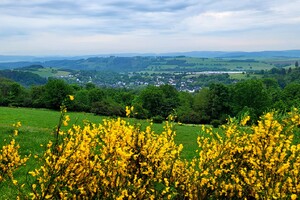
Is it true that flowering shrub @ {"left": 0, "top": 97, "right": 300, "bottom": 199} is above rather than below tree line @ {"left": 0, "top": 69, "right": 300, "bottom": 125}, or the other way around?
above

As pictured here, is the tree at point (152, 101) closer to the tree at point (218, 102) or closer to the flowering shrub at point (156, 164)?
the tree at point (218, 102)

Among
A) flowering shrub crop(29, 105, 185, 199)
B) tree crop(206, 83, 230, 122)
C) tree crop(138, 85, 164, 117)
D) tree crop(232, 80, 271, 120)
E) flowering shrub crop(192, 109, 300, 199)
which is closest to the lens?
flowering shrub crop(29, 105, 185, 199)

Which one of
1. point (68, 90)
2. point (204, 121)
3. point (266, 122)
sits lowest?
point (204, 121)

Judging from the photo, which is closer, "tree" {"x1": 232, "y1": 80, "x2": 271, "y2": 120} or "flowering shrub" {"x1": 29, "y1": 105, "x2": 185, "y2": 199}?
"flowering shrub" {"x1": 29, "y1": 105, "x2": 185, "y2": 199}

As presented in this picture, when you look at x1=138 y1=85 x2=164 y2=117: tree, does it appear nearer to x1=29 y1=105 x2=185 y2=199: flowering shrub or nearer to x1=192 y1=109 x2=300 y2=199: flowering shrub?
x1=192 y1=109 x2=300 y2=199: flowering shrub

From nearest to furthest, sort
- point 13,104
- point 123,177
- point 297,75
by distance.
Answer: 1. point 123,177
2. point 13,104
3. point 297,75

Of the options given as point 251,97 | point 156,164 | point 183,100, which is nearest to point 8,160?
point 156,164

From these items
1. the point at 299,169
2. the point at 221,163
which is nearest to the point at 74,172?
the point at 221,163

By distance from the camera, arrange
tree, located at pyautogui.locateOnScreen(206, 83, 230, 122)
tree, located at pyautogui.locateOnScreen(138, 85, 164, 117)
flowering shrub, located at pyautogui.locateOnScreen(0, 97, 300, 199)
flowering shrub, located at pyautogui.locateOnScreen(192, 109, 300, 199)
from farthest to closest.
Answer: tree, located at pyautogui.locateOnScreen(138, 85, 164, 117)
tree, located at pyautogui.locateOnScreen(206, 83, 230, 122)
flowering shrub, located at pyautogui.locateOnScreen(192, 109, 300, 199)
flowering shrub, located at pyautogui.locateOnScreen(0, 97, 300, 199)

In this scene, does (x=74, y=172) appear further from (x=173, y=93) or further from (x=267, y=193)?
(x=173, y=93)

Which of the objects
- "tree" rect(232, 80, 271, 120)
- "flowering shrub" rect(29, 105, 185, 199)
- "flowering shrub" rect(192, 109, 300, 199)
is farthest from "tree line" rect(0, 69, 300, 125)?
"flowering shrub" rect(29, 105, 185, 199)

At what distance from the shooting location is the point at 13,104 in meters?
66.6

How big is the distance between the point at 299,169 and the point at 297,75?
13038cm

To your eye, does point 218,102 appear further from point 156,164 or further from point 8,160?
point 8,160
